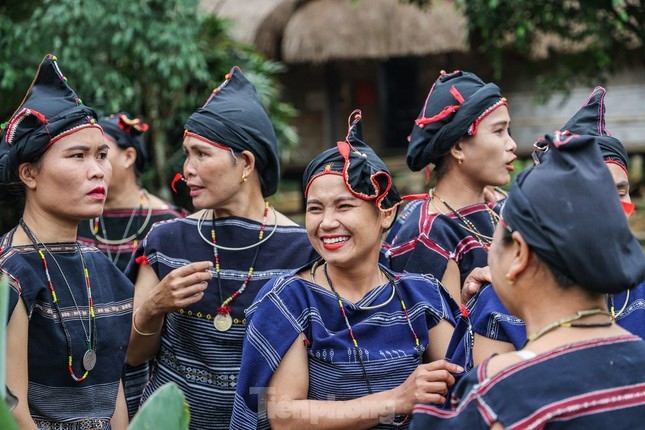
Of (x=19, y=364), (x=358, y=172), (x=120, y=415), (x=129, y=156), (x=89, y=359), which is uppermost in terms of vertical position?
(x=358, y=172)

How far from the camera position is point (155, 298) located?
3.76 meters

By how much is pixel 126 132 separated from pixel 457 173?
2806mm

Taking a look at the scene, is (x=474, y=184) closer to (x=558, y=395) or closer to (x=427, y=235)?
(x=427, y=235)

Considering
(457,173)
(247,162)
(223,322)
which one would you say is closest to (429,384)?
(223,322)

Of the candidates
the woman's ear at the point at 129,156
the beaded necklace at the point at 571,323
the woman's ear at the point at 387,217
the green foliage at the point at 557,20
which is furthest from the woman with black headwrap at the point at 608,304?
the green foliage at the point at 557,20

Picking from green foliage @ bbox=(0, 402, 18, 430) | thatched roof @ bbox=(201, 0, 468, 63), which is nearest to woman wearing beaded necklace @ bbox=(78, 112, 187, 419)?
green foliage @ bbox=(0, 402, 18, 430)

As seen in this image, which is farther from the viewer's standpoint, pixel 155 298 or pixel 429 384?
pixel 155 298

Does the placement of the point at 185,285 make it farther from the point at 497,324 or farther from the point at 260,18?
the point at 260,18

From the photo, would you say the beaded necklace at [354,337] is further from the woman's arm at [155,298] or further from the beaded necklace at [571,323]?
the beaded necklace at [571,323]

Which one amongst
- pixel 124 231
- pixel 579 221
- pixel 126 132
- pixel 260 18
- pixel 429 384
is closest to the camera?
pixel 579 221

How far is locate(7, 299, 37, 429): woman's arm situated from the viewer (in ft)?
10.1

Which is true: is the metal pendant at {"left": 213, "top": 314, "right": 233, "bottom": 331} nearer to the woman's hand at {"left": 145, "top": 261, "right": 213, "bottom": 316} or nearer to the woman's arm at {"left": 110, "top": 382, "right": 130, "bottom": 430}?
the woman's hand at {"left": 145, "top": 261, "right": 213, "bottom": 316}

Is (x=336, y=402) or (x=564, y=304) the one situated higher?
(x=564, y=304)

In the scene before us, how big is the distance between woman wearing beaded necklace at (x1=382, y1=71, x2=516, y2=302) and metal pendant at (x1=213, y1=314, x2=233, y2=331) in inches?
29.3
